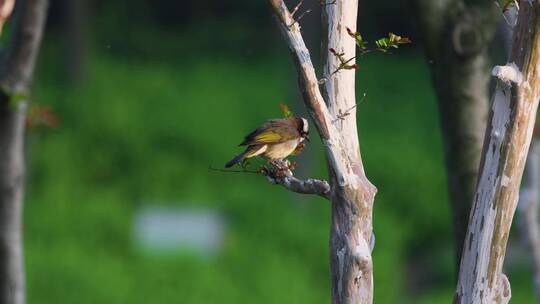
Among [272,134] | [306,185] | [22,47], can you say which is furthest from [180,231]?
[306,185]

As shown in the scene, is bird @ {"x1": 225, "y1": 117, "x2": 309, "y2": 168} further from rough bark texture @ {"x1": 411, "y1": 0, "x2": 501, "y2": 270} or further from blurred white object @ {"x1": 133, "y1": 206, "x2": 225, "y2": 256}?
blurred white object @ {"x1": 133, "y1": 206, "x2": 225, "y2": 256}

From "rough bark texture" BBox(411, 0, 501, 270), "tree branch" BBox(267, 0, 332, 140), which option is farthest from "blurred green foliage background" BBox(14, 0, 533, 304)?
"tree branch" BBox(267, 0, 332, 140)

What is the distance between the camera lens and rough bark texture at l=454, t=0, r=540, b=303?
13.2ft

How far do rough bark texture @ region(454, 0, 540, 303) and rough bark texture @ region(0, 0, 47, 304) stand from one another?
2.83m

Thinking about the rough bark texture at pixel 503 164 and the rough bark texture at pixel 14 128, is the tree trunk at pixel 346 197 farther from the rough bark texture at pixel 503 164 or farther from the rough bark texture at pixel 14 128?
the rough bark texture at pixel 14 128

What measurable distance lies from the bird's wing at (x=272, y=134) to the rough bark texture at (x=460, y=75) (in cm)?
118

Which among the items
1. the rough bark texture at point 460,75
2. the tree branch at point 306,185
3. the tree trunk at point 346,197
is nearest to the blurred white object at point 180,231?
the rough bark texture at point 460,75

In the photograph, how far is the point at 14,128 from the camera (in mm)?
6355

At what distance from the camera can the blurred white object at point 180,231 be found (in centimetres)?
1076

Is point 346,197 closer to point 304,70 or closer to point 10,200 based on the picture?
point 304,70

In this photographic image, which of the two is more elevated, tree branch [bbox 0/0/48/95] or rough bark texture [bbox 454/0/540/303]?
tree branch [bbox 0/0/48/95]

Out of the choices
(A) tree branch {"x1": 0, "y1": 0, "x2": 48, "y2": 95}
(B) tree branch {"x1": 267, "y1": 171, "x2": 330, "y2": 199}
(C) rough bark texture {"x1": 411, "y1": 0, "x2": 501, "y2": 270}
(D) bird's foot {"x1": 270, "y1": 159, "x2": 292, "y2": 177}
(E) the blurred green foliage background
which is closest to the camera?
(B) tree branch {"x1": 267, "y1": 171, "x2": 330, "y2": 199}

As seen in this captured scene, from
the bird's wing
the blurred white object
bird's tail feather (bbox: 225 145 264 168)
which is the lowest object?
the blurred white object

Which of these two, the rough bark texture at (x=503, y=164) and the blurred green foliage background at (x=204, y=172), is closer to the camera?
the rough bark texture at (x=503, y=164)
